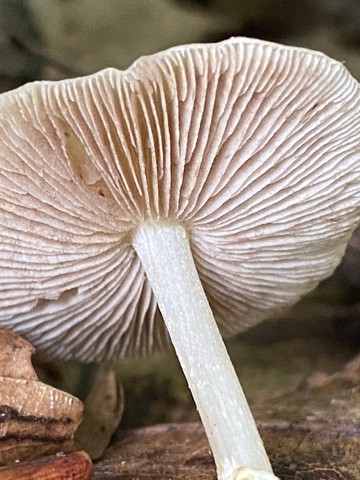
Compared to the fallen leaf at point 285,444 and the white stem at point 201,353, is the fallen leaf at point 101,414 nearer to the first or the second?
the fallen leaf at point 285,444

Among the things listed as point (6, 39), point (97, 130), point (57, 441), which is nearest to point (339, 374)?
point (57, 441)

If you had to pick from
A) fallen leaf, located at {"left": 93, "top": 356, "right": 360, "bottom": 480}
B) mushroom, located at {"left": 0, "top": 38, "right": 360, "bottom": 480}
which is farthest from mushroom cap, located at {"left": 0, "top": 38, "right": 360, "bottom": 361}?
fallen leaf, located at {"left": 93, "top": 356, "right": 360, "bottom": 480}

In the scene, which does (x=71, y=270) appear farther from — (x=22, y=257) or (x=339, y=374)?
(x=339, y=374)

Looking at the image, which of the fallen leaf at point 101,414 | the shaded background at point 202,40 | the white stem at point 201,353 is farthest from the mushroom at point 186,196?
the shaded background at point 202,40

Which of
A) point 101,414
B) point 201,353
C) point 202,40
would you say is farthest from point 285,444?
point 202,40

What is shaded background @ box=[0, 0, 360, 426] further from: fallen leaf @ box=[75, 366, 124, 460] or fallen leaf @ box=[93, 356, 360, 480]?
fallen leaf @ box=[93, 356, 360, 480]

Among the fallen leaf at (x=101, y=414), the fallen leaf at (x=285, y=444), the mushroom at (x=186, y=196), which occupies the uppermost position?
the mushroom at (x=186, y=196)

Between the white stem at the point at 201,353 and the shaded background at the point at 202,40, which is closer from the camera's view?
the white stem at the point at 201,353
